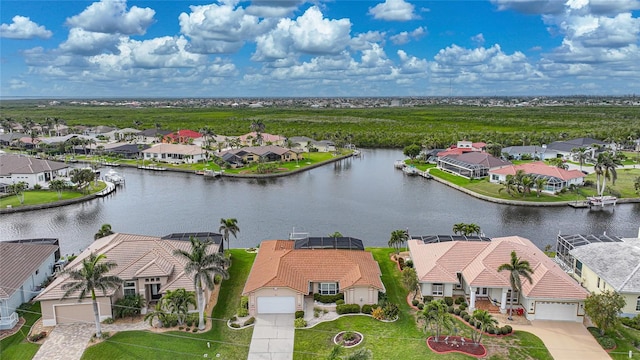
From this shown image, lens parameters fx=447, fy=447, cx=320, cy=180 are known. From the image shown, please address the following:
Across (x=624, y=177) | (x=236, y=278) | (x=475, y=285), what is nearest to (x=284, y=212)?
(x=236, y=278)

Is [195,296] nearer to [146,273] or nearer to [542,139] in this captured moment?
[146,273]

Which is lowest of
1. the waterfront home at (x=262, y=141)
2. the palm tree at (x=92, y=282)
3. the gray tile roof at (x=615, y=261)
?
the gray tile roof at (x=615, y=261)

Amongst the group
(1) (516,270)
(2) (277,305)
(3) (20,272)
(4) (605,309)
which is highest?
(1) (516,270)

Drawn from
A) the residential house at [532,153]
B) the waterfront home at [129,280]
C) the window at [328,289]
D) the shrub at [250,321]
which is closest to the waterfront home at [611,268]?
the window at [328,289]

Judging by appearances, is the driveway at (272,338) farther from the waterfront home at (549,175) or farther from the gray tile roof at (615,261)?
the waterfront home at (549,175)

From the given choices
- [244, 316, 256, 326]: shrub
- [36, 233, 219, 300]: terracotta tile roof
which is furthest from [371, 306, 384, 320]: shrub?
[36, 233, 219, 300]: terracotta tile roof

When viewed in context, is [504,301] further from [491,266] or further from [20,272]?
[20,272]

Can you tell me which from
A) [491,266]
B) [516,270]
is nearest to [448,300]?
[491,266]
